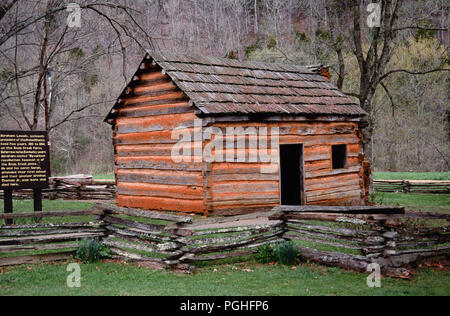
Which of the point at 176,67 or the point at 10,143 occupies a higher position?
the point at 176,67

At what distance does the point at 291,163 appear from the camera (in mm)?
15711

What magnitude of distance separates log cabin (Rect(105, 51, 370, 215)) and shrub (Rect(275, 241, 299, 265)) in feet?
12.0

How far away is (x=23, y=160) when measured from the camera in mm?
10992

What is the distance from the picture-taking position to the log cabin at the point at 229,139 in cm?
1216

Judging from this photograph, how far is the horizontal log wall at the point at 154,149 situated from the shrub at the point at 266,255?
3.34m

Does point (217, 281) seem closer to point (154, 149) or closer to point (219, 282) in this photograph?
point (219, 282)

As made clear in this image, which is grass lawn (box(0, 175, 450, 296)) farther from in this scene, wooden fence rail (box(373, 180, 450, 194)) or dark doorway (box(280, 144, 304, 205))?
wooden fence rail (box(373, 180, 450, 194))

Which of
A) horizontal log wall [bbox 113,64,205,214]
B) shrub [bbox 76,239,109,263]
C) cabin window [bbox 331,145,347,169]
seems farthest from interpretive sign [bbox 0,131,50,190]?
cabin window [bbox 331,145,347,169]

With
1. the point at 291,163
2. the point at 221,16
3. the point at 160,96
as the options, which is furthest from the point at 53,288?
the point at 221,16

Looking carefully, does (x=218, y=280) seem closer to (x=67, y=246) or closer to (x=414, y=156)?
(x=67, y=246)

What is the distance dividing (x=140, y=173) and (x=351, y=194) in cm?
710

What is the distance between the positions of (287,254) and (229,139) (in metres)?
4.60

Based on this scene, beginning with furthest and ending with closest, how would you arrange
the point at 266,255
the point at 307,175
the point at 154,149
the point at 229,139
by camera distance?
the point at 307,175 < the point at 154,149 < the point at 229,139 < the point at 266,255

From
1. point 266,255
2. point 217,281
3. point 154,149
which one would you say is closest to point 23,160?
point 154,149
